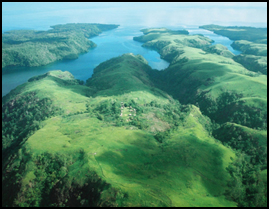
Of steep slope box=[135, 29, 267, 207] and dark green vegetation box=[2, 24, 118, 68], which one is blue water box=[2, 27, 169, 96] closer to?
dark green vegetation box=[2, 24, 118, 68]

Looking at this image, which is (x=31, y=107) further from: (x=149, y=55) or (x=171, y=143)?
(x=149, y=55)

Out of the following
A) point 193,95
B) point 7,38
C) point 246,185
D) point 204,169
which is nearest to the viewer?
point 246,185

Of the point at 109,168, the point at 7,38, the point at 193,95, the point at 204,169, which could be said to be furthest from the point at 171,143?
the point at 7,38

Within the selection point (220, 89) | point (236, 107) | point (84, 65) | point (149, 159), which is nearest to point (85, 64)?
point (84, 65)

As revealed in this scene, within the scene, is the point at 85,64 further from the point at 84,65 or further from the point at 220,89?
the point at 220,89

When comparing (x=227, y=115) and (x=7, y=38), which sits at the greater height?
(x=7, y=38)

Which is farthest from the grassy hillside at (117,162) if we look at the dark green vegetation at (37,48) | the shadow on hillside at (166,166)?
the dark green vegetation at (37,48)

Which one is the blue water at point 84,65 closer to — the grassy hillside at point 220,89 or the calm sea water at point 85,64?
the calm sea water at point 85,64
